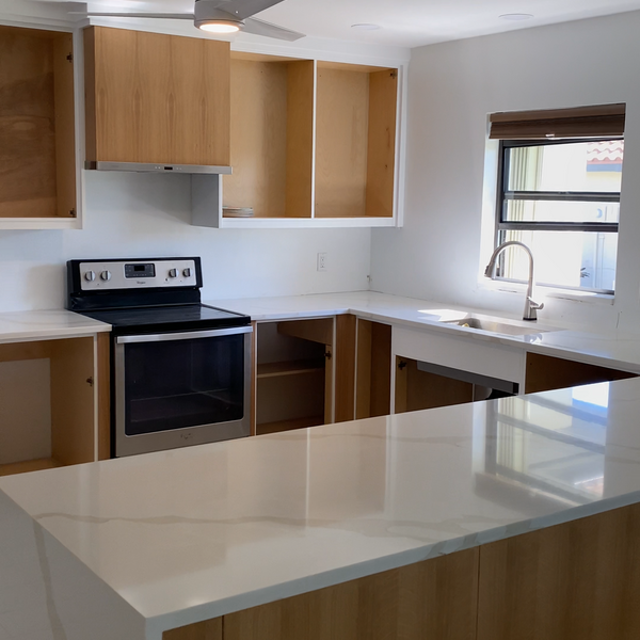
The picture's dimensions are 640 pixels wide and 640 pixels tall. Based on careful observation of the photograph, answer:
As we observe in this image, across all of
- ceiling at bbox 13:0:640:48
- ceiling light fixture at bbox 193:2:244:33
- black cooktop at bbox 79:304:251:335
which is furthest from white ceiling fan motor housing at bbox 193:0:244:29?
black cooktop at bbox 79:304:251:335

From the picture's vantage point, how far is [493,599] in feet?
4.21

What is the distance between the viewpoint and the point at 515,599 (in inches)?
51.4

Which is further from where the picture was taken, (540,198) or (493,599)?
(540,198)

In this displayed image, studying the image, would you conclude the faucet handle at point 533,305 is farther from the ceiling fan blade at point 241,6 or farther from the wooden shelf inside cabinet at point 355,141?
the ceiling fan blade at point 241,6

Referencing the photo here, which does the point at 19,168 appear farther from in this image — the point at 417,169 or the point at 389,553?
the point at 389,553

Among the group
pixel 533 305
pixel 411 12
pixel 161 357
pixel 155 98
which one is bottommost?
pixel 161 357

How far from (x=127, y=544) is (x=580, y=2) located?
2.87m

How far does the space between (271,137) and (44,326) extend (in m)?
1.64

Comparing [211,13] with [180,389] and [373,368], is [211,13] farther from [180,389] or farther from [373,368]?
[373,368]

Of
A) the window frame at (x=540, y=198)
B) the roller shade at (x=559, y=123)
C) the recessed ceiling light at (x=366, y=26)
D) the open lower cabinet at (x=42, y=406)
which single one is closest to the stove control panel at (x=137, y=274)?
the open lower cabinet at (x=42, y=406)

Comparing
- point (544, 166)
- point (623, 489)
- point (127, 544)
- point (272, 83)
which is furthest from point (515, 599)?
point (272, 83)

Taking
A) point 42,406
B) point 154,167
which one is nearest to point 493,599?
point 154,167

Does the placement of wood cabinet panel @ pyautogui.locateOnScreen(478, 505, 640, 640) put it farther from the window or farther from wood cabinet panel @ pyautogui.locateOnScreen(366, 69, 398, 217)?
wood cabinet panel @ pyautogui.locateOnScreen(366, 69, 398, 217)

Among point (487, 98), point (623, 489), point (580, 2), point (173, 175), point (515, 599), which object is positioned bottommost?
point (515, 599)
